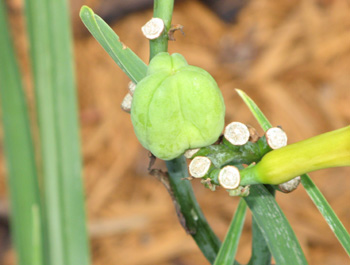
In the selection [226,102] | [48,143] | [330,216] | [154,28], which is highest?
[226,102]

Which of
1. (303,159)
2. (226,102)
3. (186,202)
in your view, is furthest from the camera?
(226,102)

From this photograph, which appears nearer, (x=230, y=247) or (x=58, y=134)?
(x=230, y=247)

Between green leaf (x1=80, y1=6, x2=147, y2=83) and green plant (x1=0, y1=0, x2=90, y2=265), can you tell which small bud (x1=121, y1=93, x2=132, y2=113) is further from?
green plant (x1=0, y1=0, x2=90, y2=265)

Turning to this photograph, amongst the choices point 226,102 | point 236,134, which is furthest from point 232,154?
point 226,102

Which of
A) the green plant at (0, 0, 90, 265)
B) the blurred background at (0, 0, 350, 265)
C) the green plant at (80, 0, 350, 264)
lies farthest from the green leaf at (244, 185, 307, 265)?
the blurred background at (0, 0, 350, 265)

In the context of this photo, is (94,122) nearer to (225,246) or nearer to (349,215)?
(349,215)

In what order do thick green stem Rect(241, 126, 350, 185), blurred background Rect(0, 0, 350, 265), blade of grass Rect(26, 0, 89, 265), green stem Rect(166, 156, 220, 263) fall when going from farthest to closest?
blurred background Rect(0, 0, 350, 265)
blade of grass Rect(26, 0, 89, 265)
green stem Rect(166, 156, 220, 263)
thick green stem Rect(241, 126, 350, 185)

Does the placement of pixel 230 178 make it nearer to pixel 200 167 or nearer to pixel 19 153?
pixel 200 167

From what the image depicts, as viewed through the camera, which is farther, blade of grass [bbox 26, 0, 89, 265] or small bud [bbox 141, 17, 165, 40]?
blade of grass [bbox 26, 0, 89, 265]

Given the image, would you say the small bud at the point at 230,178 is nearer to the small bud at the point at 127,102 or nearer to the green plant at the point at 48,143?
the small bud at the point at 127,102
